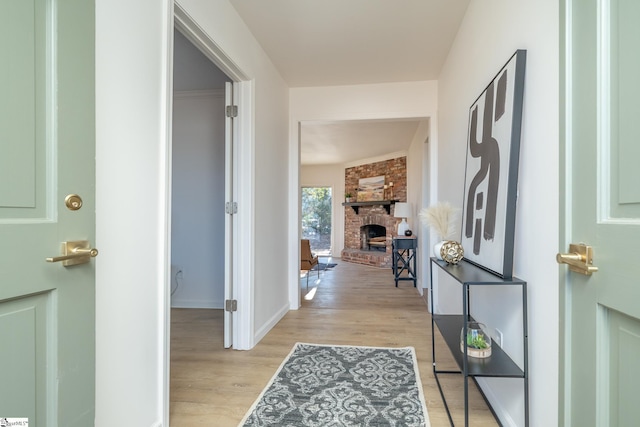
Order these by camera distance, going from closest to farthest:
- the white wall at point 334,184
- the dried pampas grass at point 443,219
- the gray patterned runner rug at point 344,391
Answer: the gray patterned runner rug at point 344,391 < the dried pampas grass at point 443,219 < the white wall at point 334,184

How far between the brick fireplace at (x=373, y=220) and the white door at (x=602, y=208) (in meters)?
6.22

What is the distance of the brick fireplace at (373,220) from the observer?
7.28 m

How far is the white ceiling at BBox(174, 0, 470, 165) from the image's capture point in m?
2.33

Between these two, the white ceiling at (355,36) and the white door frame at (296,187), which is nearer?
the white ceiling at (355,36)

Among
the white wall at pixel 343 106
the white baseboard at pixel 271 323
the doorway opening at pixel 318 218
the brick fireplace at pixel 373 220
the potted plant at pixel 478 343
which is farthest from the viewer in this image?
the doorway opening at pixel 318 218

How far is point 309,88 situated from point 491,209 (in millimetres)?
2824

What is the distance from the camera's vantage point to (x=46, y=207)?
0.86m

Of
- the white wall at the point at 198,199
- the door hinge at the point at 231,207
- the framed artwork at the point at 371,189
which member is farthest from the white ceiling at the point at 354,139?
the door hinge at the point at 231,207

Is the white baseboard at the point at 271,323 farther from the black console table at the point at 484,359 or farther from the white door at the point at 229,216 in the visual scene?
the black console table at the point at 484,359

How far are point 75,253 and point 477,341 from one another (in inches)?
66.4

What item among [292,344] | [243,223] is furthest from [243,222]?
[292,344]

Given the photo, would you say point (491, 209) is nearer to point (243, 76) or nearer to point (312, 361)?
point (312, 361)

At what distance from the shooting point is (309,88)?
12.5ft

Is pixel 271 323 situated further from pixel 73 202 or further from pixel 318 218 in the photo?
pixel 318 218
